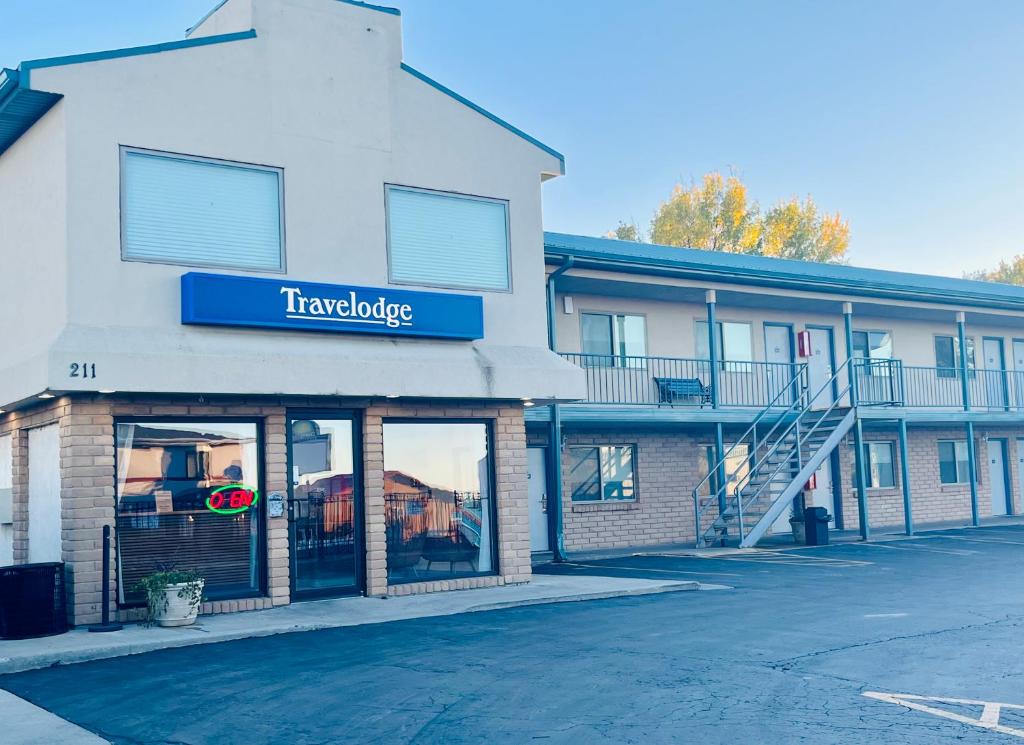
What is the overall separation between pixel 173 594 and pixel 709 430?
13935mm

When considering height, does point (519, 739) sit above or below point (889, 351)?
below

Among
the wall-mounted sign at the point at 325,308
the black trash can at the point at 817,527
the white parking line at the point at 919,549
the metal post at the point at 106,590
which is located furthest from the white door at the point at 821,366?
the metal post at the point at 106,590

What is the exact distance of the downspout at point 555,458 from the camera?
63.4ft

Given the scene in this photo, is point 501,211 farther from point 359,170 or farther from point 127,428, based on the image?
point 127,428

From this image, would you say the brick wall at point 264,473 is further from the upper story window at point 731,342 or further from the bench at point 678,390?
the upper story window at point 731,342

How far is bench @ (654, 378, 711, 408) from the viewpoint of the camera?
2208 centimetres

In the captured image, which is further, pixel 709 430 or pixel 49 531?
pixel 709 430

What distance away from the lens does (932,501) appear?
27.6 metres

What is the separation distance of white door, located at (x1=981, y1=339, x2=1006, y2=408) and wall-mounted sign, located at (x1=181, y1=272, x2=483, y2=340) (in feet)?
56.0

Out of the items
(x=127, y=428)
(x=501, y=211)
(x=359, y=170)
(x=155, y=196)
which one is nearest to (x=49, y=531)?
(x=127, y=428)

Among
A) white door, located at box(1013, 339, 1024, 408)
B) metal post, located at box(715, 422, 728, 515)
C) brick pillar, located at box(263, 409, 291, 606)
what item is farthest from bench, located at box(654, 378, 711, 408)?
brick pillar, located at box(263, 409, 291, 606)

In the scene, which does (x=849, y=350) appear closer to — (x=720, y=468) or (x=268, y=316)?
(x=720, y=468)

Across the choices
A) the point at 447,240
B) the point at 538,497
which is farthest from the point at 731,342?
the point at 447,240

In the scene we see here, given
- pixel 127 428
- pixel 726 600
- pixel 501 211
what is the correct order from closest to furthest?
pixel 127 428 → pixel 726 600 → pixel 501 211
